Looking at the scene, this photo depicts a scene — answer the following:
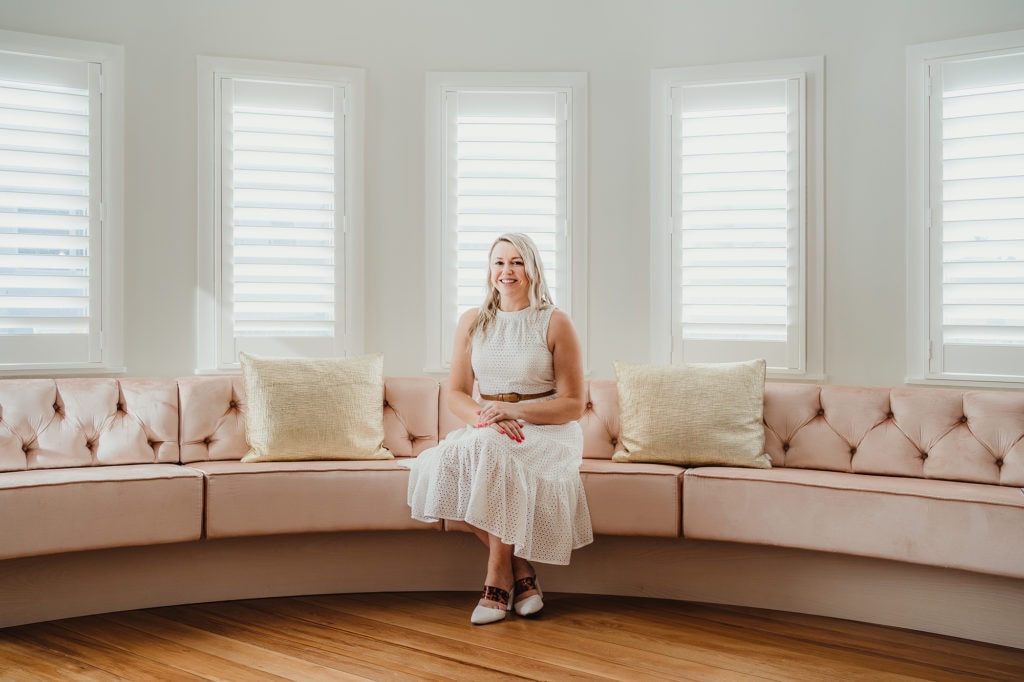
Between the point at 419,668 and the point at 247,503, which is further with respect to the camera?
the point at 247,503

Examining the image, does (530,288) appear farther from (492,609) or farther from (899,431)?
(899,431)

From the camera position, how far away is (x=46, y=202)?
11.0 feet

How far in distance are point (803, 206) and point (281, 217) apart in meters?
2.16

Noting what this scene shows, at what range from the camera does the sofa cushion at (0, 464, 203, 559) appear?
8.33 ft

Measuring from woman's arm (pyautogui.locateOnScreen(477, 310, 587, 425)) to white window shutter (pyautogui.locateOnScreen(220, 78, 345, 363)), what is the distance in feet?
3.42

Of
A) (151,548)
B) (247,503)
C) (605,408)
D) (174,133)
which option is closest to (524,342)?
(605,408)

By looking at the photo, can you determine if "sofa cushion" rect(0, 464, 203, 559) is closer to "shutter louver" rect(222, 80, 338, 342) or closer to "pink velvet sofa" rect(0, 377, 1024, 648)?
"pink velvet sofa" rect(0, 377, 1024, 648)

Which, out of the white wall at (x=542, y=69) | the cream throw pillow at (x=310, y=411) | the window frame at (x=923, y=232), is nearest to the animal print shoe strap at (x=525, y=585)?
the cream throw pillow at (x=310, y=411)

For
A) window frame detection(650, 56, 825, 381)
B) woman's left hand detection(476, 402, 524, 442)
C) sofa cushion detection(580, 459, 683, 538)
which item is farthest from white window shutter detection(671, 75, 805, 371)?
woman's left hand detection(476, 402, 524, 442)

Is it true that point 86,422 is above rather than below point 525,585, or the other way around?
above

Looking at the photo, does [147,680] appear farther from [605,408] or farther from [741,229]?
[741,229]

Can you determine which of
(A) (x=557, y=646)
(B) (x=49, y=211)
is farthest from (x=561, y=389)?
(B) (x=49, y=211)

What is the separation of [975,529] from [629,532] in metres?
1.03

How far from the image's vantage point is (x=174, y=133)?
139 inches
